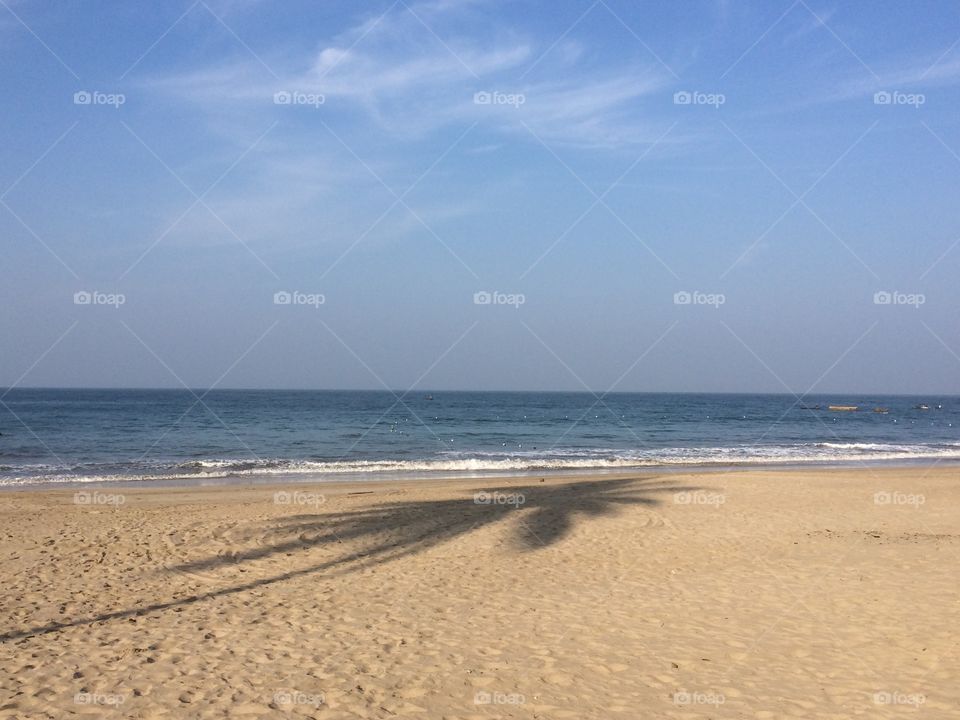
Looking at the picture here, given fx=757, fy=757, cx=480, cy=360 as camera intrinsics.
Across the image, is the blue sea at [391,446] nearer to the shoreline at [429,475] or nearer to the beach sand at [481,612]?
the shoreline at [429,475]

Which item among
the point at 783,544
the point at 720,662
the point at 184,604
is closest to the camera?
the point at 720,662

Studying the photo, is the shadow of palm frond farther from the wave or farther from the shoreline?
the wave

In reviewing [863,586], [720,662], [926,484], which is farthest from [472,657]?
[926,484]

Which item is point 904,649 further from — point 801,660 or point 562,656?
point 562,656

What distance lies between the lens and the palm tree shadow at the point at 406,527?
10.4m

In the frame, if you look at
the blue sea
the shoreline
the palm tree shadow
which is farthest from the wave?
the palm tree shadow

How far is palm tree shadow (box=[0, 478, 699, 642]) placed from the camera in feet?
34.2

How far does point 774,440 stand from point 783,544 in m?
37.1

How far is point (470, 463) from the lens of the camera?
101 ft

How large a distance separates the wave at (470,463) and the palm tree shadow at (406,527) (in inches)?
408

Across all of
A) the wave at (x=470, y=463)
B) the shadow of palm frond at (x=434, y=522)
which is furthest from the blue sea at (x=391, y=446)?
the shadow of palm frond at (x=434, y=522)

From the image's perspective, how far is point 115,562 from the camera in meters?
10.9

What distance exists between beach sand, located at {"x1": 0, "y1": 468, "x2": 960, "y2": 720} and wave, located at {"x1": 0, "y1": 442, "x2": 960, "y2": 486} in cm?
1053

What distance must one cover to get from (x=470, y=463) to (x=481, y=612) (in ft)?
71.7
